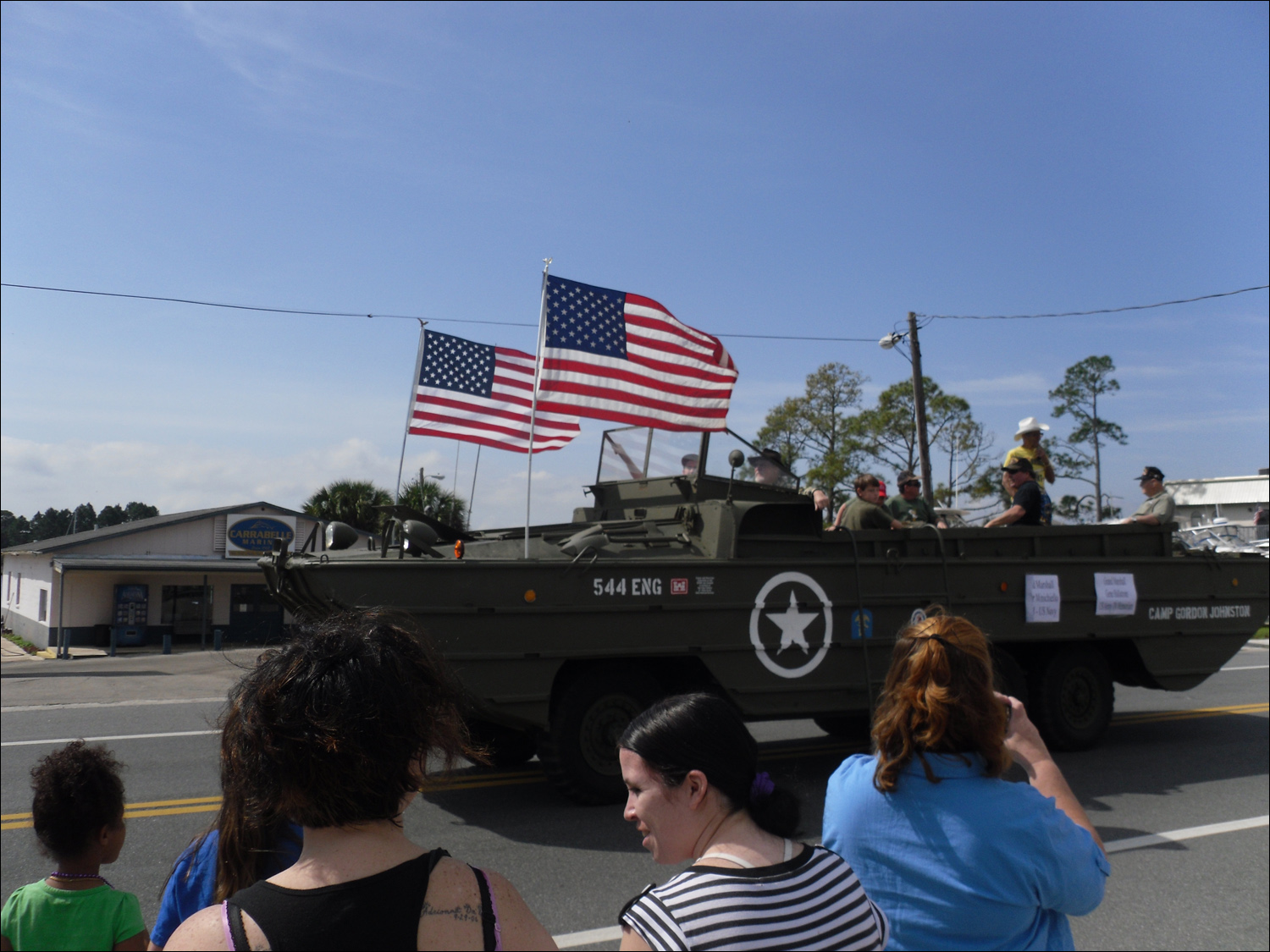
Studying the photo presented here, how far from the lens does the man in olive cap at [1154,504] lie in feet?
30.8

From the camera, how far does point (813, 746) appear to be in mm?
9469

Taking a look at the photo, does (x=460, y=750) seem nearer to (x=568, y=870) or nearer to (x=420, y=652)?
(x=420, y=652)

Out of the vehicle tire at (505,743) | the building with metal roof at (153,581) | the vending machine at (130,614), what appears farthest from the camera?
the vending machine at (130,614)

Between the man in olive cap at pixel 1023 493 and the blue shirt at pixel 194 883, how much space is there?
7.61 m

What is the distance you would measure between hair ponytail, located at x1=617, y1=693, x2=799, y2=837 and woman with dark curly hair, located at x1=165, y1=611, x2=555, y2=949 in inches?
15.6

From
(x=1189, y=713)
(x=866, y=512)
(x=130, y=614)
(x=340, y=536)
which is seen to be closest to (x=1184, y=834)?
(x=866, y=512)

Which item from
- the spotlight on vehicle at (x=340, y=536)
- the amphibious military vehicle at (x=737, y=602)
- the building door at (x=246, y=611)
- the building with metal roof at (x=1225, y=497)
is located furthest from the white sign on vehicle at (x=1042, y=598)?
the building with metal roof at (x=1225, y=497)

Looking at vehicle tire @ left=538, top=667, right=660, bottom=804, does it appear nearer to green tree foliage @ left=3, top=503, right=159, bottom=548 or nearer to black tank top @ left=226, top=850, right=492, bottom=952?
green tree foliage @ left=3, top=503, right=159, bottom=548

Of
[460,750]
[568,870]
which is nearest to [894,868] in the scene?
[460,750]

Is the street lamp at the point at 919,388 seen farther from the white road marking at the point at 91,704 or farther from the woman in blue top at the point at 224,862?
the woman in blue top at the point at 224,862

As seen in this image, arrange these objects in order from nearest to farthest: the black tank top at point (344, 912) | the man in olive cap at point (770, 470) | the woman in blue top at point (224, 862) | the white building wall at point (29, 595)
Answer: the black tank top at point (344, 912) < the woman in blue top at point (224, 862) < the man in olive cap at point (770, 470) < the white building wall at point (29, 595)

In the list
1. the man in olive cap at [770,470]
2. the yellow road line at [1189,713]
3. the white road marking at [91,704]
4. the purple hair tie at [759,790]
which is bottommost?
the white road marking at [91,704]

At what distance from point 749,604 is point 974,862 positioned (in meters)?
5.36

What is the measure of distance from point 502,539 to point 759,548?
1.96m
